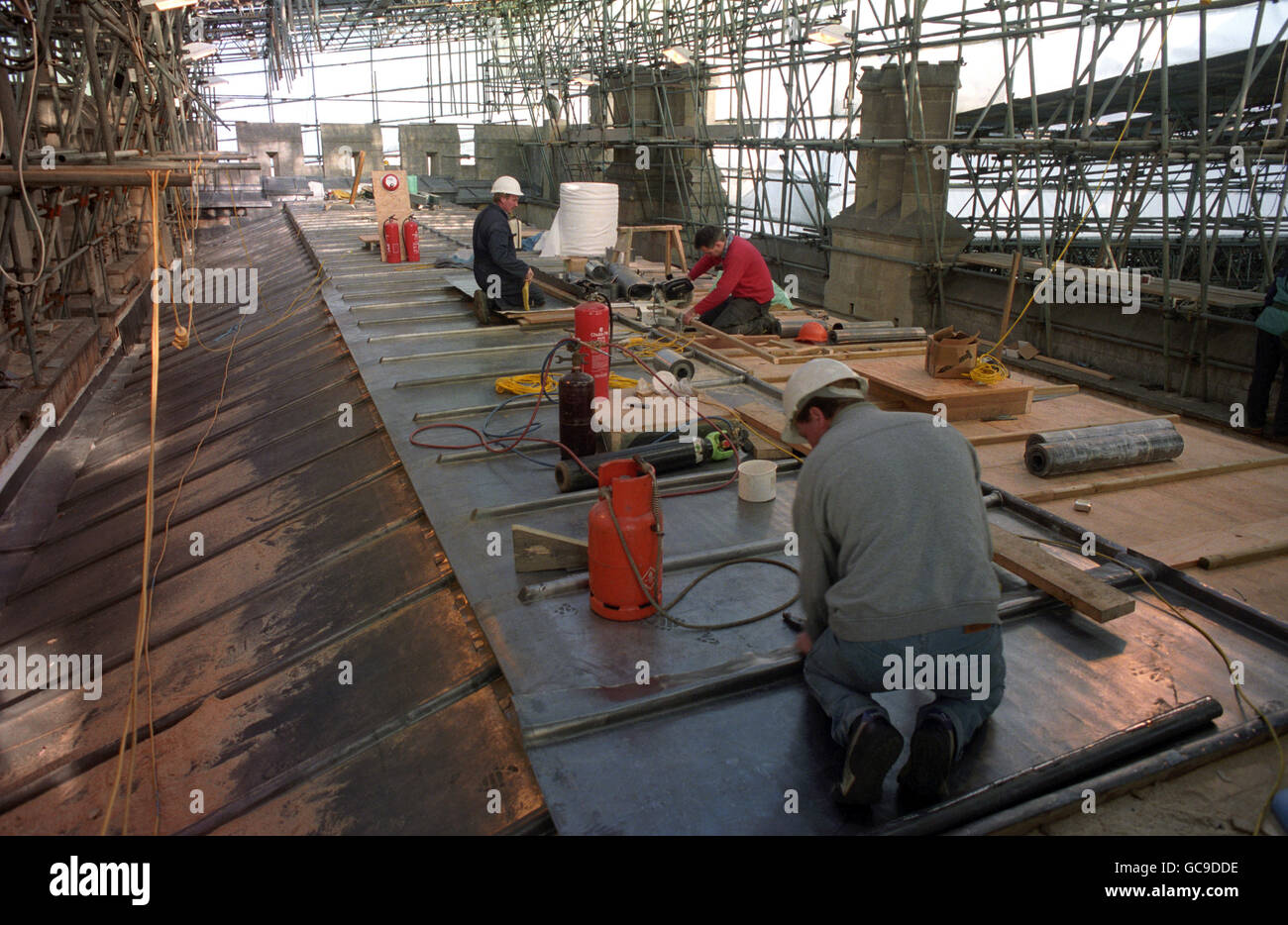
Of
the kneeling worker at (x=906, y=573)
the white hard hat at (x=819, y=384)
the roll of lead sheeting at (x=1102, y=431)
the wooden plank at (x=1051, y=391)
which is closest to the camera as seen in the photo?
the kneeling worker at (x=906, y=573)

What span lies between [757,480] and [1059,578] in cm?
162

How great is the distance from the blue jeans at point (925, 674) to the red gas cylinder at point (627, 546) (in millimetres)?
889

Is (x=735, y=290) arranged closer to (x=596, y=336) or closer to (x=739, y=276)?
(x=739, y=276)

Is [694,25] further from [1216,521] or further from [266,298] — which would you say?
[1216,521]

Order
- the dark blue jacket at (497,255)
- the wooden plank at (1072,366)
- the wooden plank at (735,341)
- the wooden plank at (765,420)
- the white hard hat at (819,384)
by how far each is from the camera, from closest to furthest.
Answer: the white hard hat at (819,384), the wooden plank at (765,420), the wooden plank at (735,341), the dark blue jacket at (497,255), the wooden plank at (1072,366)

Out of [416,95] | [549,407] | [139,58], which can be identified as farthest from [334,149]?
[549,407]

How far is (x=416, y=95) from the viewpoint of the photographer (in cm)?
4372

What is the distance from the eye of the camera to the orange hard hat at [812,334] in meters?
9.45

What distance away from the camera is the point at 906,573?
9.12ft

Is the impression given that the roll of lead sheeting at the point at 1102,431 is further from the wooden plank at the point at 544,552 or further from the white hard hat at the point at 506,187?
the white hard hat at the point at 506,187

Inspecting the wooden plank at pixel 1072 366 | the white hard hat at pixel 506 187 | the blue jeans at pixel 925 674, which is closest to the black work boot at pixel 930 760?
the blue jeans at pixel 925 674

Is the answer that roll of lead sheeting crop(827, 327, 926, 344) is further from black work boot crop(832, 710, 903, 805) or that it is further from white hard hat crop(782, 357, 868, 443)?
black work boot crop(832, 710, 903, 805)

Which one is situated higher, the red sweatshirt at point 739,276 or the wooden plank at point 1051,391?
the red sweatshirt at point 739,276

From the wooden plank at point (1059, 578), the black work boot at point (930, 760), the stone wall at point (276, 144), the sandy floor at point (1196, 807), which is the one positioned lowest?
the sandy floor at point (1196, 807)
